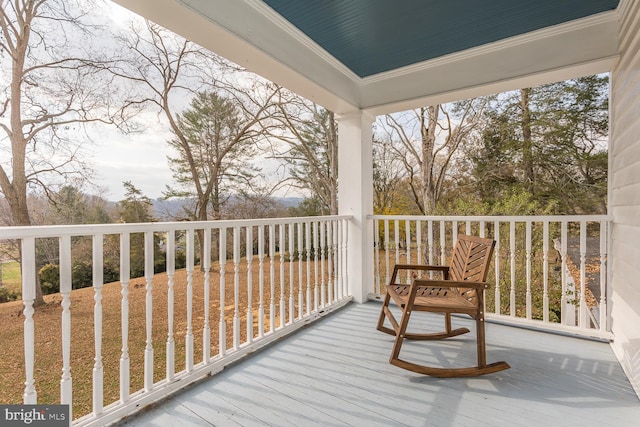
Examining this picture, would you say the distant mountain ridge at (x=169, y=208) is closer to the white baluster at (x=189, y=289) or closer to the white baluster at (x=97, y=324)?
the white baluster at (x=189, y=289)

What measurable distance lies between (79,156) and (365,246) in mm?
4068

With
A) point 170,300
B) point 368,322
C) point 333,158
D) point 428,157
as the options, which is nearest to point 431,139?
point 428,157

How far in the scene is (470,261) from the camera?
7.46ft

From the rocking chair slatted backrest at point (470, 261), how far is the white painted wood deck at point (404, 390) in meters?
0.53

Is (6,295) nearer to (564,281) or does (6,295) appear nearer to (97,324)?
(97,324)

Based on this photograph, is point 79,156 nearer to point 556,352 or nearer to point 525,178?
point 556,352

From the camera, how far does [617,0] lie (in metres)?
2.12

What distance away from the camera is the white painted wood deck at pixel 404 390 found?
1.50m

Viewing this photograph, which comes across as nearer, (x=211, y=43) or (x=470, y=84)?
(x=211, y=43)

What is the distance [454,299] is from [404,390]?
0.75 meters

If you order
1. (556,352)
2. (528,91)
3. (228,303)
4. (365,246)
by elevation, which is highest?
(528,91)

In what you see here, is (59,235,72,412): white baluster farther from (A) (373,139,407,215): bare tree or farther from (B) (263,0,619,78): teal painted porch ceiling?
(A) (373,139,407,215): bare tree

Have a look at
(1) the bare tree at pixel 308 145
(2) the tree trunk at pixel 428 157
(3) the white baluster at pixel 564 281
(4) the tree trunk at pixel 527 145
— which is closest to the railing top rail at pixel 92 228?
(3) the white baluster at pixel 564 281

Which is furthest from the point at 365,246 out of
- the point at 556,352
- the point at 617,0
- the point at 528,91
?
the point at 528,91
